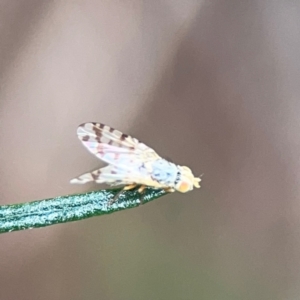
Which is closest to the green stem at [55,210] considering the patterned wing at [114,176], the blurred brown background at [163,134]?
the patterned wing at [114,176]

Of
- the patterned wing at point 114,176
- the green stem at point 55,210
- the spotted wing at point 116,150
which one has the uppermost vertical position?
the spotted wing at point 116,150

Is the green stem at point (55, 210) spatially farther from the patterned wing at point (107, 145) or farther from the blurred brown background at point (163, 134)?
the blurred brown background at point (163, 134)

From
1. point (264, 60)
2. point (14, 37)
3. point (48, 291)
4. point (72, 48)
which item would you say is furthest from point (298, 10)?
point (48, 291)

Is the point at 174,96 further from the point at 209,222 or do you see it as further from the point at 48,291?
the point at 48,291

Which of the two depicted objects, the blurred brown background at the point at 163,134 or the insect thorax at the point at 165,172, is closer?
the insect thorax at the point at 165,172

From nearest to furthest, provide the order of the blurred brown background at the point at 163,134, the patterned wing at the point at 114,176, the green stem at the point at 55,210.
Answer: the green stem at the point at 55,210, the patterned wing at the point at 114,176, the blurred brown background at the point at 163,134

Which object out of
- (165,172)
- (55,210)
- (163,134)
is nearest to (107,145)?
(165,172)

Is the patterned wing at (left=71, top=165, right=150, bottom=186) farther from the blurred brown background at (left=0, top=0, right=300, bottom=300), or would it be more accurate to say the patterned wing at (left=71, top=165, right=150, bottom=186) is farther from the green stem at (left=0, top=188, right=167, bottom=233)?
the blurred brown background at (left=0, top=0, right=300, bottom=300)
